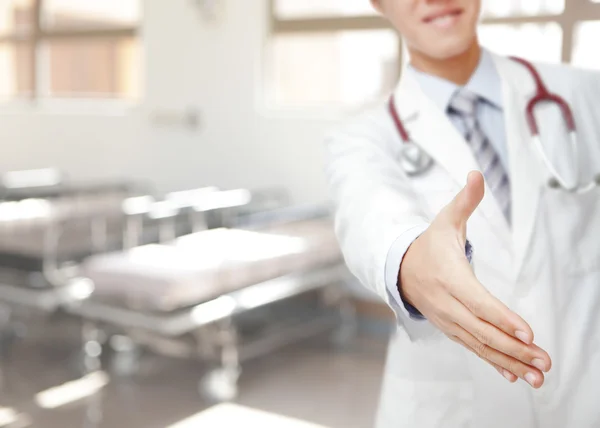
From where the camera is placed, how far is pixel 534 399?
1.02m

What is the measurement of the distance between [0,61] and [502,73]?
585 cm

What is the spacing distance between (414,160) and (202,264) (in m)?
2.10

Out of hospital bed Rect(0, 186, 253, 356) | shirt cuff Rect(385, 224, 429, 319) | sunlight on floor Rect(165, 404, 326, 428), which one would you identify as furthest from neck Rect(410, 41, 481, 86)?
hospital bed Rect(0, 186, 253, 356)

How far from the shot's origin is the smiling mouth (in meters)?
1.04

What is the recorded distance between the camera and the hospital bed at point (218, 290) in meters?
2.96

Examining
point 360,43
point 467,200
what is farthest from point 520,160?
point 360,43

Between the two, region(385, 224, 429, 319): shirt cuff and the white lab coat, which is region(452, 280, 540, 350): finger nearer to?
region(385, 224, 429, 319): shirt cuff

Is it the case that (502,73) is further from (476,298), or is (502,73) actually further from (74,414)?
(74,414)

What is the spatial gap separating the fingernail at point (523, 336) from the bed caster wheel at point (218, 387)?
2609 mm

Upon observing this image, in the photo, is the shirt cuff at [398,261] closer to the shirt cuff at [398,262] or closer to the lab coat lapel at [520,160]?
the shirt cuff at [398,262]

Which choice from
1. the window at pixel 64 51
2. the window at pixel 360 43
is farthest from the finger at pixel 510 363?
the window at pixel 64 51

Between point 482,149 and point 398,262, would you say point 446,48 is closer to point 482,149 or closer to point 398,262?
point 482,149

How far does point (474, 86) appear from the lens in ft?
3.72

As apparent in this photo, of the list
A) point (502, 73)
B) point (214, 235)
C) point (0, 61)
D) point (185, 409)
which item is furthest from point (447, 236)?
point (0, 61)
